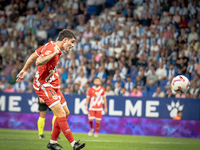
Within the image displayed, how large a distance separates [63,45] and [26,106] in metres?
7.99

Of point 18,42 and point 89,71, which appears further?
point 18,42

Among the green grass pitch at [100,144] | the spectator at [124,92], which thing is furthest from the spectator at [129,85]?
the green grass pitch at [100,144]

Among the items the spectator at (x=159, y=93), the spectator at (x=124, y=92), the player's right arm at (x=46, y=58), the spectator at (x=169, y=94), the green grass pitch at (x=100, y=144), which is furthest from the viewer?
the spectator at (x=124, y=92)

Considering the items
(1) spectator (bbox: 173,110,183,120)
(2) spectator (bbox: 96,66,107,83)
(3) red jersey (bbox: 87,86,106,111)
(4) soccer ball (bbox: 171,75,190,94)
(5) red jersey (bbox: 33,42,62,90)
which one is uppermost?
(5) red jersey (bbox: 33,42,62,90)

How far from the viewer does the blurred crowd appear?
1394 cm

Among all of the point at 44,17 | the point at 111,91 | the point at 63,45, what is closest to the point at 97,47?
the point at 111,91

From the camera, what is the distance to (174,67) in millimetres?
14328

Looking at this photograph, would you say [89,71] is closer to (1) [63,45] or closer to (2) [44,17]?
(2) [44,17]

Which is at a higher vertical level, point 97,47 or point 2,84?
point 97,47

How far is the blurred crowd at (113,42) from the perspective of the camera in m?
13.9

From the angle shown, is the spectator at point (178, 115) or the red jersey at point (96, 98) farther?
the spectator at point (178, 115)

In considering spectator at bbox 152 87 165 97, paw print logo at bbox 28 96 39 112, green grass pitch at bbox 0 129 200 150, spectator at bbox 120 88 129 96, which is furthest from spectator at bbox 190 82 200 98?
paw print logo at bbox 28 96 39 112

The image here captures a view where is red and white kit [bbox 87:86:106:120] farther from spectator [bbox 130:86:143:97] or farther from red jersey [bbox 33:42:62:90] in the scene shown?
red jersey [bbox 33:42:62:90]

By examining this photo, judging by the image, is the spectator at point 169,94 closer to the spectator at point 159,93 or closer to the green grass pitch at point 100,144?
the spectator at point 159,93
